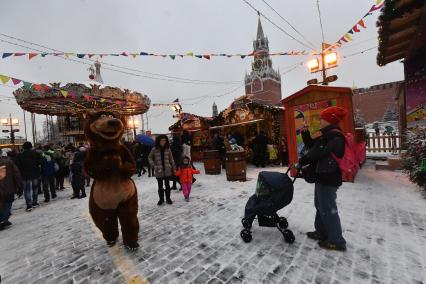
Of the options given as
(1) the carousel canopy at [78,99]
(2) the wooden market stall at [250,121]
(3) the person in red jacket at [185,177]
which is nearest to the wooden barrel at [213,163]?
(2) the wooden market stall at [250,121]

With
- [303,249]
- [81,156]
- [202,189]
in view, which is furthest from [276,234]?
[81,156]

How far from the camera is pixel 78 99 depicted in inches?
556

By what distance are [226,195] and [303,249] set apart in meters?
3.19

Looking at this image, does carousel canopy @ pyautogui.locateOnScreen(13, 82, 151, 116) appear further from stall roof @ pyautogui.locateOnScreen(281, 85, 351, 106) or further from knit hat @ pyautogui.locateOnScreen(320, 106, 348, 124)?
knit hat @ pyautogui.locateOnScreen(320, 106, 348, 124)

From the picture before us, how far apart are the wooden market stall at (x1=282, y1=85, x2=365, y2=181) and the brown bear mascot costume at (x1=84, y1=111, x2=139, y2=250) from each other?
5563 mm

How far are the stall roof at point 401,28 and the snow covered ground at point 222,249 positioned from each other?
4221 millimetres

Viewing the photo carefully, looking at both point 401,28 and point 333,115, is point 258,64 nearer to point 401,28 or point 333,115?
point 401,28

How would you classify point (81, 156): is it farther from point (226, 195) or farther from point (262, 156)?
point (262, 156)

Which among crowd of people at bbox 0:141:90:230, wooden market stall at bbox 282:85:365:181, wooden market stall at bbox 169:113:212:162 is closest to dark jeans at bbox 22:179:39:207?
crowd of people at bbox 0:141:90:230

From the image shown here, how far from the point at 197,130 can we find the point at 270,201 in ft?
43.4

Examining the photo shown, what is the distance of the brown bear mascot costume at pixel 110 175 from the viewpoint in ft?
9.55

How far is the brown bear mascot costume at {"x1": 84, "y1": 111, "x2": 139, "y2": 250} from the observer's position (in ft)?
9.55

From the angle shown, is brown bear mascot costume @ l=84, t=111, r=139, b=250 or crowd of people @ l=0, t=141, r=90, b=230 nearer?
brown bear mascot costume @ l=84, t=111, r=139, b=250

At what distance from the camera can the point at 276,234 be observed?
11.3 ft
